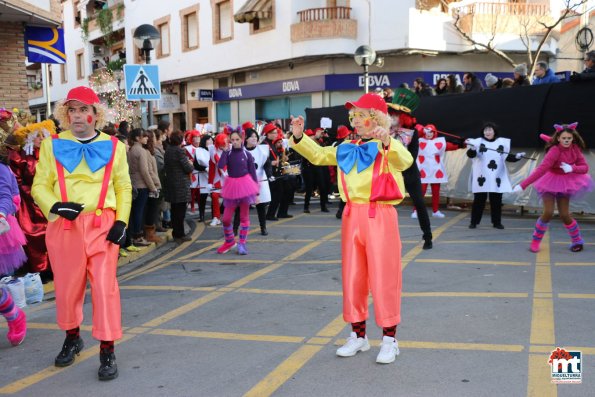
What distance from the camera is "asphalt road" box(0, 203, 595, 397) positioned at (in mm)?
4047

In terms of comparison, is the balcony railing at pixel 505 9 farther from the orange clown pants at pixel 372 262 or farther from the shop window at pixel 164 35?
the orange clown pants at pixel 372 262

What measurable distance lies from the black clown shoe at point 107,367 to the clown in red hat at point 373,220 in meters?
1.60

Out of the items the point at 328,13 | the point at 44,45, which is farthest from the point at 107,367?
the point at 328,13

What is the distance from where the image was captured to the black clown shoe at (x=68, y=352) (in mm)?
4512

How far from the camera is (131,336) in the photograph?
518cm

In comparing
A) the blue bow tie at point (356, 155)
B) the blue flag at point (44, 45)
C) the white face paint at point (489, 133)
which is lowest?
the blue bow tie at point (356, 155)

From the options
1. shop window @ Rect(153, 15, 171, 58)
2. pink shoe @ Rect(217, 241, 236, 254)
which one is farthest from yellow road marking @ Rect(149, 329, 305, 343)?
shop window @ Rect(153, 15, 171, 58)

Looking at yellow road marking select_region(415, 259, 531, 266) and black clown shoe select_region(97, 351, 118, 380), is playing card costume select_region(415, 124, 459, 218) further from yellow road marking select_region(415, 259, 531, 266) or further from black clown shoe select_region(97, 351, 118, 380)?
black clown shoe select_region(97, 351, 118, 380)

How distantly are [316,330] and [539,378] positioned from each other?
1.85 meters

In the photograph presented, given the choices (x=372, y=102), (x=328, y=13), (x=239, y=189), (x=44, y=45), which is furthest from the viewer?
(x=328, y=13)

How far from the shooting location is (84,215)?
428 centimetres

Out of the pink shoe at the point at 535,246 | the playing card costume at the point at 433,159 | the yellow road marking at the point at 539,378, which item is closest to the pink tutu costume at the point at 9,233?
the yellow road marking at the point at 539,378

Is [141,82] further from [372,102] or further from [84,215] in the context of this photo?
[372,102]

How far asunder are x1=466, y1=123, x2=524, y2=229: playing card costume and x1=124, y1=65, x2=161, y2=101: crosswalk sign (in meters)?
5.96
